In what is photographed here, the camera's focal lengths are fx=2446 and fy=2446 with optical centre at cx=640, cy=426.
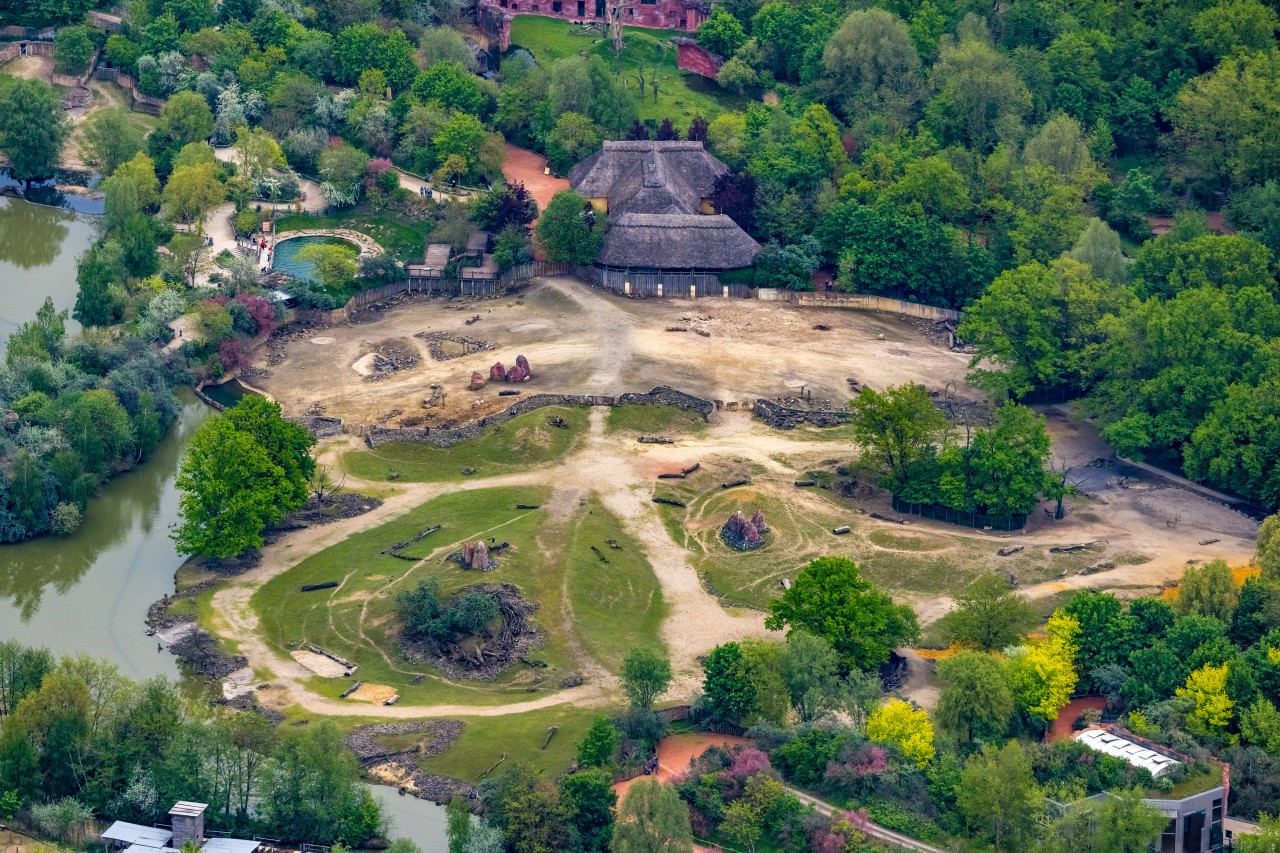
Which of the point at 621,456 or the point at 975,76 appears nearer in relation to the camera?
the point at 621,456

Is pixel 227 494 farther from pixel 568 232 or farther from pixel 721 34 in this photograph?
pixel 721 34

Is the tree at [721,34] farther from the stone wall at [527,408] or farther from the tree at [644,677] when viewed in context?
the tree at [644,677]

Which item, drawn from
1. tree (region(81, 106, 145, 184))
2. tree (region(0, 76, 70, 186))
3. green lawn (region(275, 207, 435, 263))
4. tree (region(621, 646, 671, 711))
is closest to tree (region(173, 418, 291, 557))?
tree (region(621, 646, 671, 711))

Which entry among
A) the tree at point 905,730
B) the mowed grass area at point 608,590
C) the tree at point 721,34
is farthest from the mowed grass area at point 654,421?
the tree at point 721,34

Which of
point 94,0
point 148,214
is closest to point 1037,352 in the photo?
point 148,214

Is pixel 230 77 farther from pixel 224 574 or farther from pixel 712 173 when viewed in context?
pixel 224 574

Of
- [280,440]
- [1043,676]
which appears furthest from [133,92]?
[1043,676]
